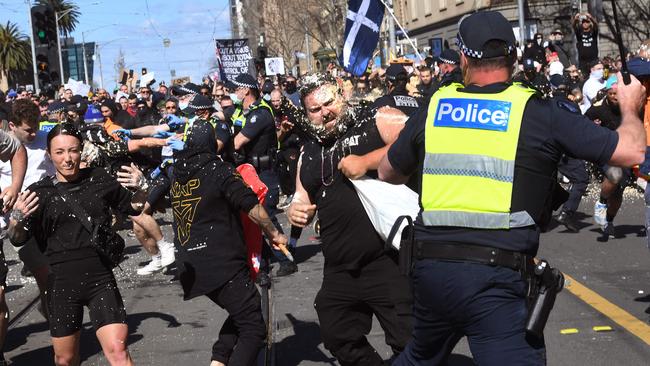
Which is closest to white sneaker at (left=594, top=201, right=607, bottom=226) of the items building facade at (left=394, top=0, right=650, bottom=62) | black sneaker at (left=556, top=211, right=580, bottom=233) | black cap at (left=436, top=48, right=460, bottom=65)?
black sneaker at (left=556, top=211, right=580, bottom=233)

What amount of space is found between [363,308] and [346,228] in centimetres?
46

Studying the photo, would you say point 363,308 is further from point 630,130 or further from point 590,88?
point 590,88

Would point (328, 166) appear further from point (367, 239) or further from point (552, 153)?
point (552, 153)

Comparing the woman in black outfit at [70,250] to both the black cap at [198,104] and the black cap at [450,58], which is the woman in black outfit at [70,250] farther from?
the black cap at [450,58]

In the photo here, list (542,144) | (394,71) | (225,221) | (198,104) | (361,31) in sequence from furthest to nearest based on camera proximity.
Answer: (394,71) < (361,31) < (198,104) < (225,221) < (542,144)

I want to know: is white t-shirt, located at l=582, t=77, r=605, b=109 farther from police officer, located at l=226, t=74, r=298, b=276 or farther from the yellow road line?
the yellow road line

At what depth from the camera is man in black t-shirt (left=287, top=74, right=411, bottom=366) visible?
17.4ft

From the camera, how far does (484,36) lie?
3957 mm

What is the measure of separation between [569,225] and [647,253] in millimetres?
1894

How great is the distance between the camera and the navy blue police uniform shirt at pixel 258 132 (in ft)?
38.8

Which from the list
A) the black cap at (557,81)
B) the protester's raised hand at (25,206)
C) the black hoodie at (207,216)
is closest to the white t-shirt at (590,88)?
the black cap at (557,81)

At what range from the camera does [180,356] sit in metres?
7.37

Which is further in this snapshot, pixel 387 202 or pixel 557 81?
pixel 557 81

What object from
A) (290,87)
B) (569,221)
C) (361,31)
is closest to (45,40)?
(290,87)
